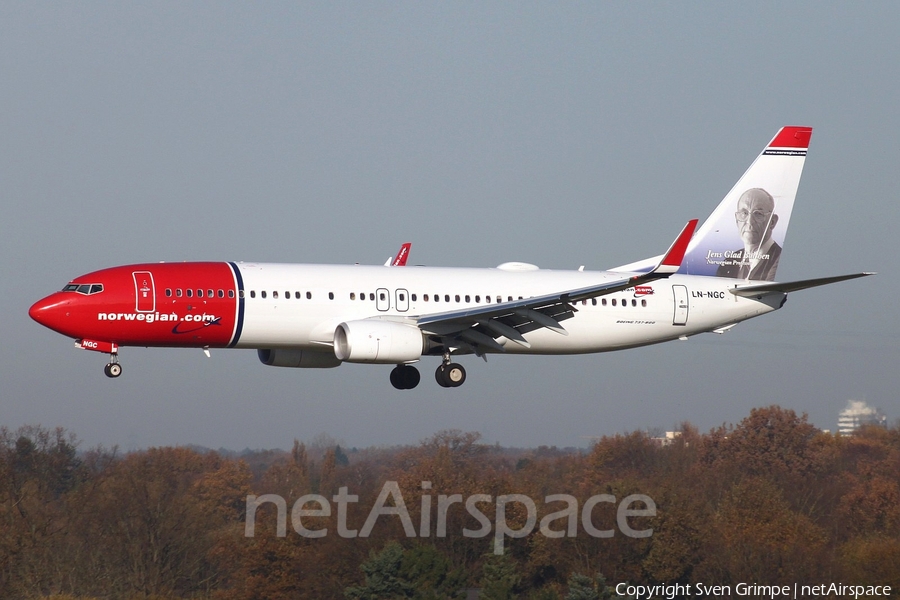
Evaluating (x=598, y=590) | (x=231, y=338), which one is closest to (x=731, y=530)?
(x=598, y=590)

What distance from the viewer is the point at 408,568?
54156 millimetres

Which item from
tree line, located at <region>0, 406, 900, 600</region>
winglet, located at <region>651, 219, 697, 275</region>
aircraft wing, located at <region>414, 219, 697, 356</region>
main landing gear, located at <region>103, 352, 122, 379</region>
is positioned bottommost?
tree line, located at <region>0, 406, 900, 600</region>

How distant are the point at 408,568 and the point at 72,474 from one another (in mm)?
25130

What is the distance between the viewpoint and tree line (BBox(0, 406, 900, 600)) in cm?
5494

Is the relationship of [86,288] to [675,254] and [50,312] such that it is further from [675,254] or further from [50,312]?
[675,254]

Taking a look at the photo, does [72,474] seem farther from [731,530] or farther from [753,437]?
[753,437]

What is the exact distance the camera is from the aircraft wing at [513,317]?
35.1 m

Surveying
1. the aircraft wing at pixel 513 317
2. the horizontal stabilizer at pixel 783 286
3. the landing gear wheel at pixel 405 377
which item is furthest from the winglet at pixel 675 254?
the landing gear wheel at pixel 405 377
